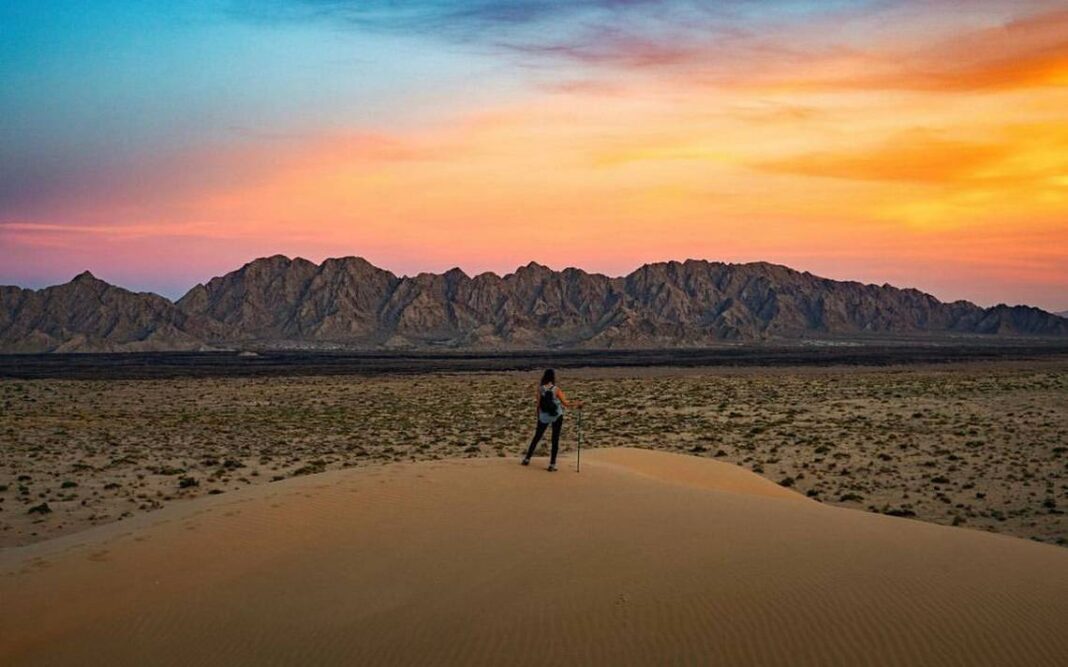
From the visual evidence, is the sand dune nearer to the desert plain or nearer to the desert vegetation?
the desert plain

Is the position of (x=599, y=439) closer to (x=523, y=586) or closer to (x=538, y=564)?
(x=538, y=564)

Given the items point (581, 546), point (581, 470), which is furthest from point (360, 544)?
point (581, 470)

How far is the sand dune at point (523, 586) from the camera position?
22.3 feet

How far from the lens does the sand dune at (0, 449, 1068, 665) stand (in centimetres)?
680

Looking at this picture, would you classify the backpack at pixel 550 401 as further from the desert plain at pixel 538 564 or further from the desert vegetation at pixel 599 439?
the desert vegetation at pixel 599 439

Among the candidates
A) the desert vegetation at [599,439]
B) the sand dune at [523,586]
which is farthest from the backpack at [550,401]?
the desert vegetation at [599,439]

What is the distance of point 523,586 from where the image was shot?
8.35 m

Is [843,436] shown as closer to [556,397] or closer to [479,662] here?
[556,397]

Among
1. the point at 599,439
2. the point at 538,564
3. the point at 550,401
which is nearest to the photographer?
the point at 538,564

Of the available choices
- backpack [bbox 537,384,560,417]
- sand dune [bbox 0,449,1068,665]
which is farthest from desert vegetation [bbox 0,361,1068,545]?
backpack [bbox 537,384,560,417]

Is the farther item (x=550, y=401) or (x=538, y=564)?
(x=550, y=401)

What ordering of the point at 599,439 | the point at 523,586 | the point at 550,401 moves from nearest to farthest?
the point at 523,586, the point at 550,401, the point at 599,439

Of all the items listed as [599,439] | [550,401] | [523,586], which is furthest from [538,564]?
[599,439]

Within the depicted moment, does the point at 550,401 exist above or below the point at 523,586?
above
